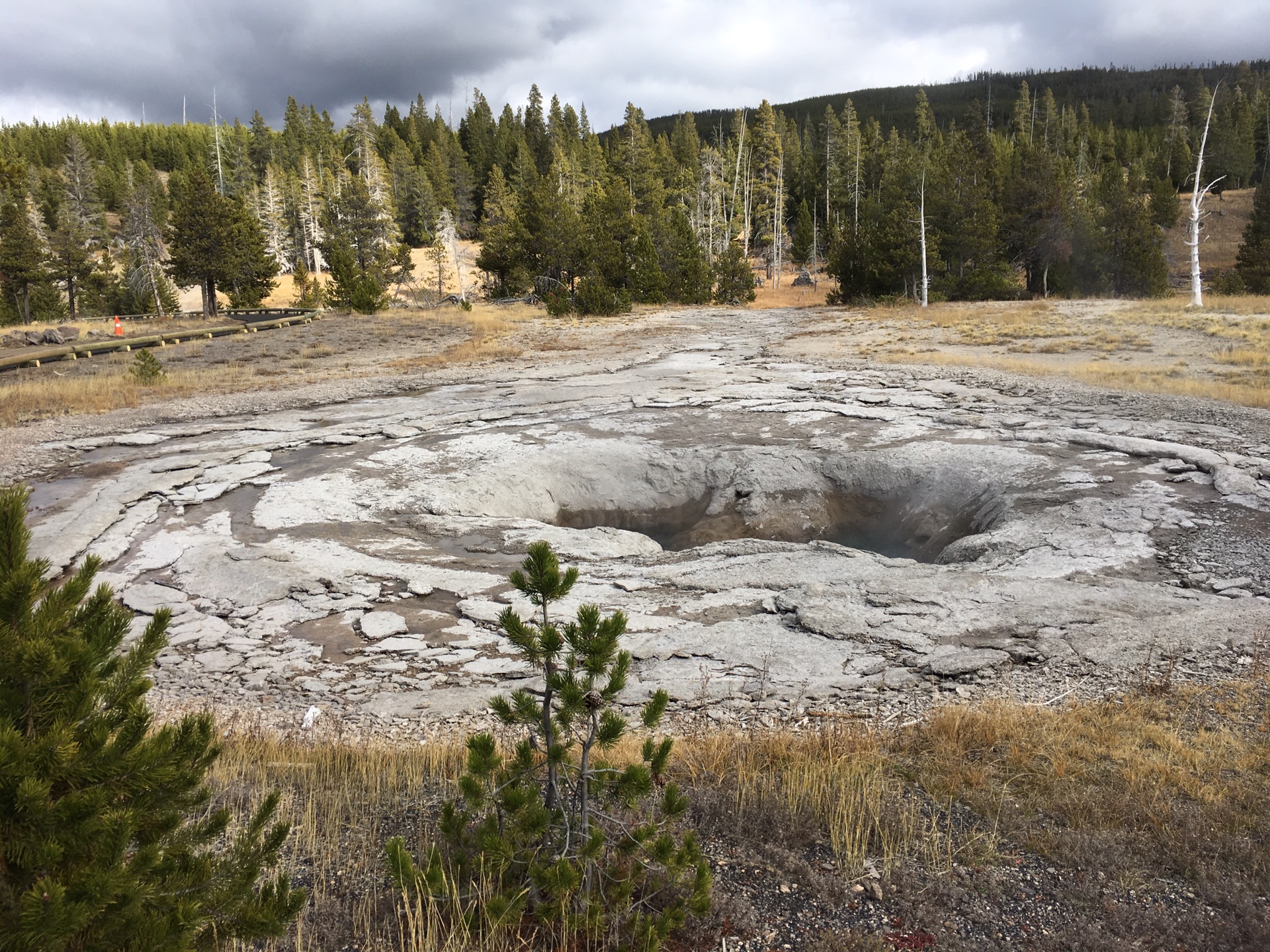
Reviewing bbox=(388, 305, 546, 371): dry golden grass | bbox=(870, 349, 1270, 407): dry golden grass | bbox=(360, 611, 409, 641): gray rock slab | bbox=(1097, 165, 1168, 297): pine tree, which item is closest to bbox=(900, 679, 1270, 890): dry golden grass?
bbox=(360, 611, 409, 641): gray rock slab

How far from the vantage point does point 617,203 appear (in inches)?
1458

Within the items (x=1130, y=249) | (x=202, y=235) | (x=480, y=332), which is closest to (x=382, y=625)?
(x=480, y=332)

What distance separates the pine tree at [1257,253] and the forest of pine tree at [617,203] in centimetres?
774

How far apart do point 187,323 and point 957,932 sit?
3931 centimetres

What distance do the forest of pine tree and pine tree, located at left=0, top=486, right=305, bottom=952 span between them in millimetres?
30363

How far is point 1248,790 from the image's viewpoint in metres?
3.32

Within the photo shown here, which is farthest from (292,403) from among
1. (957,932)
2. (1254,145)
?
(1254,145)

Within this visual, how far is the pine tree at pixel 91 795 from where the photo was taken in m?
1.69

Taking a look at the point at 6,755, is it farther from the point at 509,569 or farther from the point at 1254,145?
the point at 1254,145

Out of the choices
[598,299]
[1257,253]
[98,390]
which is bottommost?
[98,390]

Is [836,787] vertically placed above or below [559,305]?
below

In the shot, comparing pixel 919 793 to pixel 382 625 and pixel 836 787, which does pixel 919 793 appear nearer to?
Answer: pixel 836 787

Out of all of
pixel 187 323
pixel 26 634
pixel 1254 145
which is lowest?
pixel 26 634

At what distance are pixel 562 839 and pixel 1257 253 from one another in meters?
54.3
